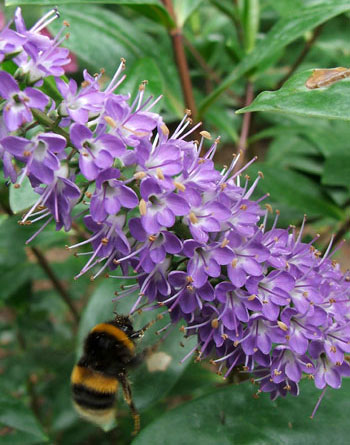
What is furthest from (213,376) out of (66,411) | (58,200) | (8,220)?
(58,200)

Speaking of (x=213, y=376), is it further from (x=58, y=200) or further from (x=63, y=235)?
(x=58, y=200)

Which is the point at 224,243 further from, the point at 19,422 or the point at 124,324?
the point at 19,422

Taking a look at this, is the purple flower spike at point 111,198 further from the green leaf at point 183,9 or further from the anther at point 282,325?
the green leaf at point 183,9

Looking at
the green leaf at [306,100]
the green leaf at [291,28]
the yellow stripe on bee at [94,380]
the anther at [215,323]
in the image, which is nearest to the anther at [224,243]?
the anther at [215,323]

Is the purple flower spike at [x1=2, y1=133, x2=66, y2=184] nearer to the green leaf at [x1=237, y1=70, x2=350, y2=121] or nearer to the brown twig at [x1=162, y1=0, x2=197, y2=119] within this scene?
the green leaf at [x1=237, y1=70, x2=350, y2=121]

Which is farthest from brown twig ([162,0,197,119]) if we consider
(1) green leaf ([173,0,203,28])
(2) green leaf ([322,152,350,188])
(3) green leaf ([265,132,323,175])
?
(3) green leaf ([265,132,323,175])

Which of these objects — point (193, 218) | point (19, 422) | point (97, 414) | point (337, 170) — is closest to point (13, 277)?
point (19, 422)
